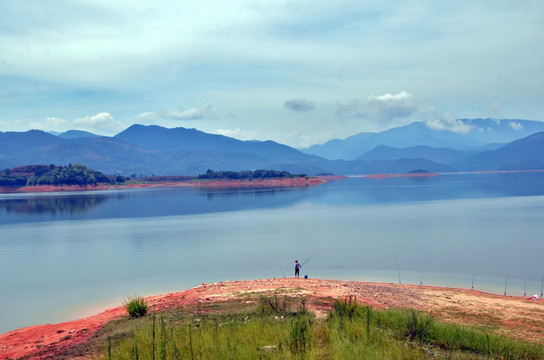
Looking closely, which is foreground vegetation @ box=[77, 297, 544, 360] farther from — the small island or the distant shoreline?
the small island

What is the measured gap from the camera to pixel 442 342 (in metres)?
11.3

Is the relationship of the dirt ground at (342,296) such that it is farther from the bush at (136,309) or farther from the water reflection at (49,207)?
the water reflection at (49,207)

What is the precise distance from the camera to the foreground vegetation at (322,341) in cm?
906

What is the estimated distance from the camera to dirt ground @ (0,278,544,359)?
14242 millimetres

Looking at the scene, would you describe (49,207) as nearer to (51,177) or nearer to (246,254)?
(246,254)

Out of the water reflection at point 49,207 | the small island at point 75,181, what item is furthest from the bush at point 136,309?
the small island at point 75,181

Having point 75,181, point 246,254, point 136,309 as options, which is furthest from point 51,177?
point 136,309

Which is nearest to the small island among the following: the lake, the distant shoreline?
the distant shoreline

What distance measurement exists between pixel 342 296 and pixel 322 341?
8.88 metres

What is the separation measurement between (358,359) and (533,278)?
23458 mm

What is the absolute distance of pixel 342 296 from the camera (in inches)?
735

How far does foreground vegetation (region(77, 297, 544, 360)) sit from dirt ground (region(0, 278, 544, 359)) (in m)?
2.53

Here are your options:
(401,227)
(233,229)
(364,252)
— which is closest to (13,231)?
(233,229)

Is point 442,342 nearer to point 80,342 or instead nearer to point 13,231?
point 80,342
